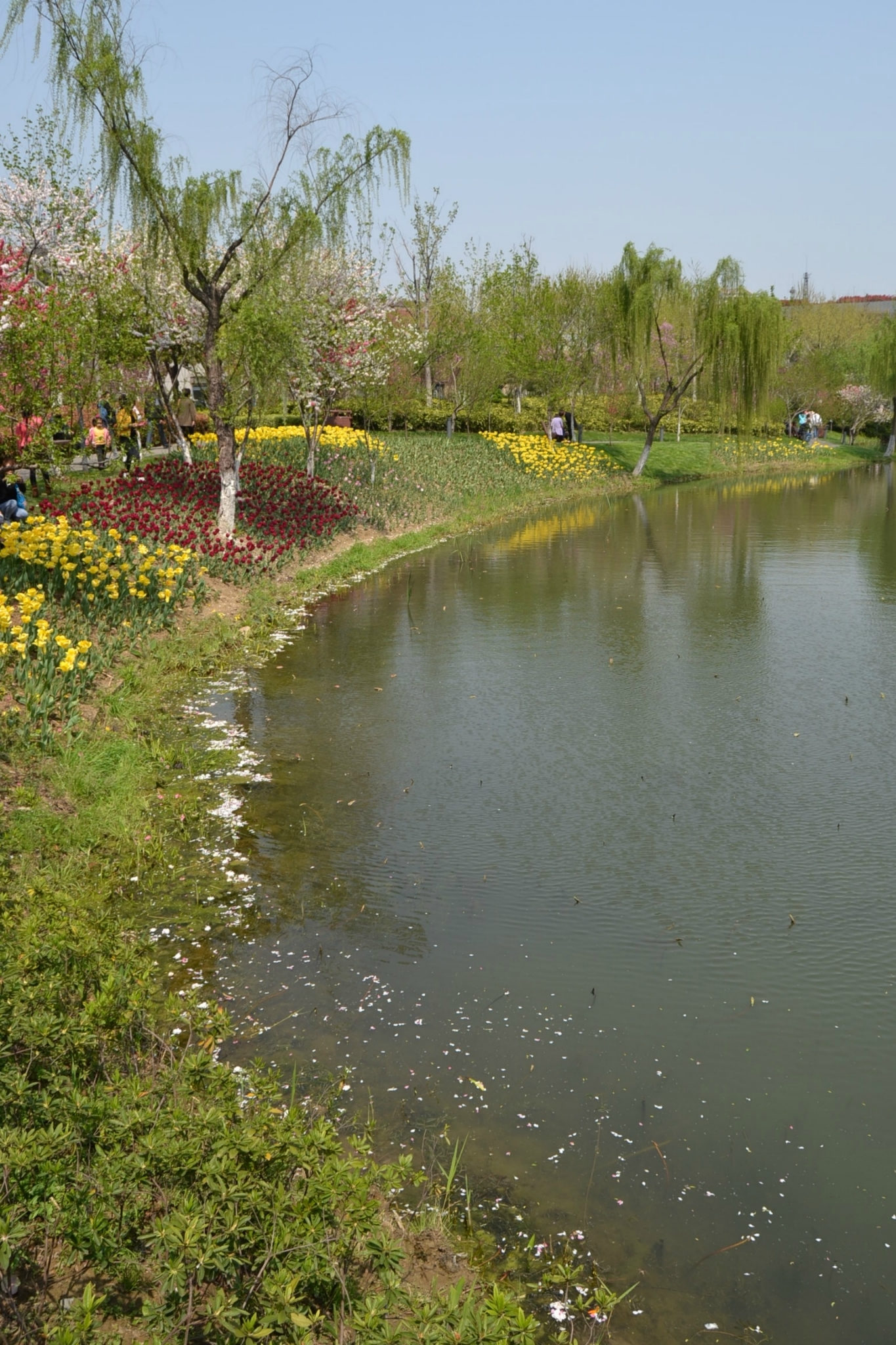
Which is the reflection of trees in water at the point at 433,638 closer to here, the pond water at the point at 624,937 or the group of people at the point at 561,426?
the pond water at the point at 624,937

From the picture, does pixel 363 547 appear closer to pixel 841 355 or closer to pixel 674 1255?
pixel 674 1255

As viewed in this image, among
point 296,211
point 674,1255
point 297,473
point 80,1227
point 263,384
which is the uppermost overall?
point 296,211

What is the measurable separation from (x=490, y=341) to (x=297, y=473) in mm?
20005

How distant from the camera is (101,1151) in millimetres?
3734

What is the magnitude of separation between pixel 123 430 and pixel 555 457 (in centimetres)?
1750

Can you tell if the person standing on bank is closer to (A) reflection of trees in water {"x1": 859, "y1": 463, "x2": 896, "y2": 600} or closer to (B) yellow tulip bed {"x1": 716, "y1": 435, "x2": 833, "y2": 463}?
(A) reflection of trees in water {"x1": 859, "y1": 463, "x2": 896, "y2": 600}

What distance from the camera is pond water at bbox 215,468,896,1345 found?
447cm

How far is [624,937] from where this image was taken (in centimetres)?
671

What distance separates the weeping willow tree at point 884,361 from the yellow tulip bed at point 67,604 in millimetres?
50946

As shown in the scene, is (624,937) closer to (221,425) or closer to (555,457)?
(221,425)

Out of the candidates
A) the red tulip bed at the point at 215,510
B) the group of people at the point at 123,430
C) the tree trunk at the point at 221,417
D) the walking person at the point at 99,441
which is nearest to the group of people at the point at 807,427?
the group of people at the point at 123,430

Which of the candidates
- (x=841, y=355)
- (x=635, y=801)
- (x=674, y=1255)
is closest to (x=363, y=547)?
(x=635, y=801)

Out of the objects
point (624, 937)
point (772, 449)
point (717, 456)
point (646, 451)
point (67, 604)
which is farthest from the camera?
point (772, 449)

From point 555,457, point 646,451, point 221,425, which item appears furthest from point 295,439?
point 646,451
